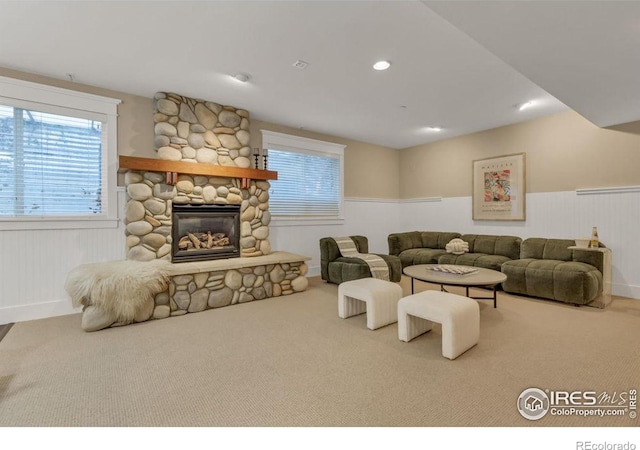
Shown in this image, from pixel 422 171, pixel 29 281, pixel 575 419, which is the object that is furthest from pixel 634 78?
pixel 29 281

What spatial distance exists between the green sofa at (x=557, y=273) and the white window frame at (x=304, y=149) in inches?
121

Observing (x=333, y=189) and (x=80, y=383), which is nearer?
(x=80, y=383)

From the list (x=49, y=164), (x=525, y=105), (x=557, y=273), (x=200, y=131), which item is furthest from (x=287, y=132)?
(x=557, y=273)

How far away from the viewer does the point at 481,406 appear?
1775 mm

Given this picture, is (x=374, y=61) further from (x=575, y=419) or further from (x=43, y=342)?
(x=43, y=342)

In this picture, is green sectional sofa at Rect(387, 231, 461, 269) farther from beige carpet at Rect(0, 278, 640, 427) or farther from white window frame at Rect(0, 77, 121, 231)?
white window frame at Rect(0, 77, 121, 231)

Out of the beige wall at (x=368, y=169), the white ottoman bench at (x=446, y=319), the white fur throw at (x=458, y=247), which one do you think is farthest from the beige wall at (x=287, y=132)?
the white ottoman bench at (x=446, y=319)

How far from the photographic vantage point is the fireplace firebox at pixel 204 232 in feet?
13.2

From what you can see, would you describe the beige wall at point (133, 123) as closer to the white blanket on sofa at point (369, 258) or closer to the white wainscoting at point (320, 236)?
the white wainscoting at point (320, 236)

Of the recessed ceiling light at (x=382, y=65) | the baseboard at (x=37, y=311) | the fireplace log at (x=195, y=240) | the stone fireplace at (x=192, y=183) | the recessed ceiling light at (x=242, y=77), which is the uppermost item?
the recessed ceiling light at (x=242, y=77)

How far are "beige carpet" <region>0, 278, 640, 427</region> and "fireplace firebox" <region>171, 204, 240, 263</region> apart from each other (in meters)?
1.02

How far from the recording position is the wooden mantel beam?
3.57m

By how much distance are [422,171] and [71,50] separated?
604 centimetres

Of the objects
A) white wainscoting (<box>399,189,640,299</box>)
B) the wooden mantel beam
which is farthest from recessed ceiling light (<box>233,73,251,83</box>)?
white wainscoting (<box>399,189,640,299</box>)
